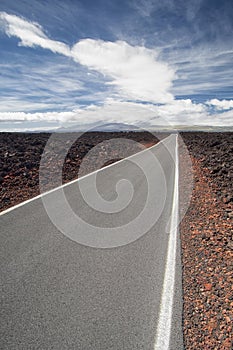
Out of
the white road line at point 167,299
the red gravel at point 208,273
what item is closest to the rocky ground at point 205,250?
the red gravel at point 208,273

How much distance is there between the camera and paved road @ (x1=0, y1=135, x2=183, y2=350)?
3.11m

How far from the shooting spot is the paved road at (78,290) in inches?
122

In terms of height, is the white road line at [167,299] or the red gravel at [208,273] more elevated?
the white road line at [167,299]

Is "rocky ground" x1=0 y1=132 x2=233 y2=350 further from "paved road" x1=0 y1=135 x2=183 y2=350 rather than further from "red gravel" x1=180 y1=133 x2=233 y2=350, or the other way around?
"paved road" x1=0 y1=135 x2=183 y2=350

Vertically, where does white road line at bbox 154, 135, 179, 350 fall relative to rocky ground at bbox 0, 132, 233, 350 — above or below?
above

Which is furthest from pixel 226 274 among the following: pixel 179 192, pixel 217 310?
pixel 179 192

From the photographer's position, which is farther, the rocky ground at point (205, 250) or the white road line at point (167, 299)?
the rocky ground at point (205, 250)

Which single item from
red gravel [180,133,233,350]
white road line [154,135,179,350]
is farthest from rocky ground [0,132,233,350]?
white road line [154,135,179,350]

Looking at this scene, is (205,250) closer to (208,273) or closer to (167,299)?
(208,273)

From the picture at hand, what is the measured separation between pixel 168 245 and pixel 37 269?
2.71 m

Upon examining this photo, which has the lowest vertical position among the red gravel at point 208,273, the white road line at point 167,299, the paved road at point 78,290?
the red gravel at point 208,273

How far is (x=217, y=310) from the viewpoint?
12.2 ft

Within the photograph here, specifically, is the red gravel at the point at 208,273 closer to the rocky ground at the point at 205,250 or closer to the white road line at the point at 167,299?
the rocky ground at the point at 205,250

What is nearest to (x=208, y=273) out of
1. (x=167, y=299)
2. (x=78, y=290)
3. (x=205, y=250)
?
(x=205, y=250)
